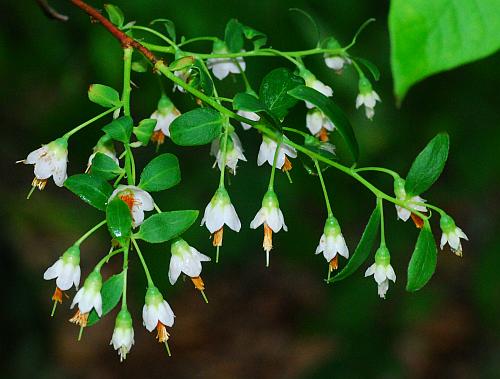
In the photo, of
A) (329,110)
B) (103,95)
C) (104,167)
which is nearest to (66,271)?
(104,167)

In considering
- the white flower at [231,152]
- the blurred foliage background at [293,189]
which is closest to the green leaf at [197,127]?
the white flower at [231,152]

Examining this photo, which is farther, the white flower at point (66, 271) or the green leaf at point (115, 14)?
the green leaf at point (115, 14)

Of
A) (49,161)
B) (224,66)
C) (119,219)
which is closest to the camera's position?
(119,219)

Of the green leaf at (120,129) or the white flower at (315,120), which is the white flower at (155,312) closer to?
the green leaf at (120,129)

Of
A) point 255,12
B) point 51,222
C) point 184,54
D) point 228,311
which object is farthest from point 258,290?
point 184,54

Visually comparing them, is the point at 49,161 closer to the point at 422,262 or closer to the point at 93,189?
the point at 93,189

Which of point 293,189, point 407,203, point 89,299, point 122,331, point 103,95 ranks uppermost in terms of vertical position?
point 103,95

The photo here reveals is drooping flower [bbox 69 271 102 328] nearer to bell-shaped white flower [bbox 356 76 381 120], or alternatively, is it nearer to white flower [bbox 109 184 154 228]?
white flower [bbox 109 184 154 228]
